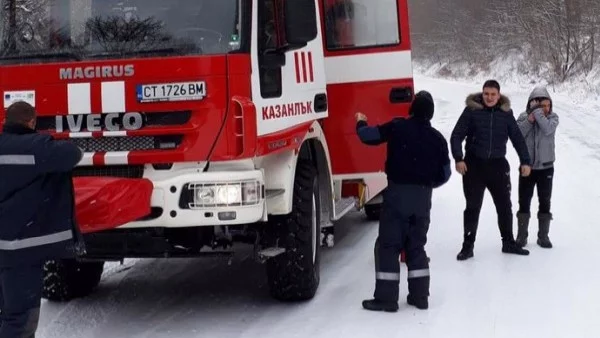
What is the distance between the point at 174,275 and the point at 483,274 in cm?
285

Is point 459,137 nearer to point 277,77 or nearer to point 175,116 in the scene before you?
point 277,77

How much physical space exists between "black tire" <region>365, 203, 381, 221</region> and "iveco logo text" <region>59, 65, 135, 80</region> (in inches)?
187

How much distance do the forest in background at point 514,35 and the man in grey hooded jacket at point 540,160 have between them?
2872 centimetres

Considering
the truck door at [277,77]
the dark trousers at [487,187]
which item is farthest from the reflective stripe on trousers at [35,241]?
the dark trousers at [487,187]

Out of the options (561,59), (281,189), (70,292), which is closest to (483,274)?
(281,189)

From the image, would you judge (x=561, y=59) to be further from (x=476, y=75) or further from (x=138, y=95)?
(x=138, y=95)

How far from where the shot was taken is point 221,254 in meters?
5.32

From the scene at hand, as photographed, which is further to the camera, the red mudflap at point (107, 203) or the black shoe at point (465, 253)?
the black shoe at point (465, 253)

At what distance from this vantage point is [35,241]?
415 cm

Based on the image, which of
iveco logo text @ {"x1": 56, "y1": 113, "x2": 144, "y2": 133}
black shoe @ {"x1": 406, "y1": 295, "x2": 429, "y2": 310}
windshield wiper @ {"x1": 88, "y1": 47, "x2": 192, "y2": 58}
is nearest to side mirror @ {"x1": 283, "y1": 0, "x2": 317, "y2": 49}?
windshield wiper @ {"x1": 88, "y1": 47, "x2": 192, "y2": 58}

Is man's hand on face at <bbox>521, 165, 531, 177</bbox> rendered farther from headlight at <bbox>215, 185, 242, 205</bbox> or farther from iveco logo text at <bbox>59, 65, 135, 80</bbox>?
iveco logo text at <bbox>59, 65, 135, 80</bbox>

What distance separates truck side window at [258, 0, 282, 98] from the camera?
5.25 meters

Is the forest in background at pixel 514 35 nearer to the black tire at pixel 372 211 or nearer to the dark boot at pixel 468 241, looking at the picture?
the black tire at pixel 372 211

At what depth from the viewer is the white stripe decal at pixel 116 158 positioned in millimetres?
4930
